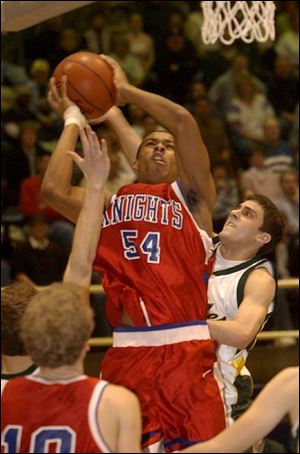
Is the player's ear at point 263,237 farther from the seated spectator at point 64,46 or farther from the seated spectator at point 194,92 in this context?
the seated spectator at point 64,46

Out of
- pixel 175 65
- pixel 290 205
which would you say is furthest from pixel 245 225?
pixel 175 65

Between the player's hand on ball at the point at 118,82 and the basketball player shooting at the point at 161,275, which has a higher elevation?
the player's hand on ball at the point at 118,82

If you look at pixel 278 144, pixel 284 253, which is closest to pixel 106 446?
pixel 284 253

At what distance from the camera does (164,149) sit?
21.2ft

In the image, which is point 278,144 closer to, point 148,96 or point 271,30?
point 271,30

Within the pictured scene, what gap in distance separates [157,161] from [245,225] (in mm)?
583

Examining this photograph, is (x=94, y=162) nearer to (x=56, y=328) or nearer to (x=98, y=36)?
(x=56, y=328)

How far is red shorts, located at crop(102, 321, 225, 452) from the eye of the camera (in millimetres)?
5746

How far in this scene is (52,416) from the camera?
4508mm

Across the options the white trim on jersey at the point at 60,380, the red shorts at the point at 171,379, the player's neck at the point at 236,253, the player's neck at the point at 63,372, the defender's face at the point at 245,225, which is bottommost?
the red shorts at the point at 171,379

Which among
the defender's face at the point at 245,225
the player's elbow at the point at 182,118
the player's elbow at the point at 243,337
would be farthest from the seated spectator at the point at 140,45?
the player's elbow at the point at 243,337

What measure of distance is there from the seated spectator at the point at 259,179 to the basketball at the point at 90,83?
547cm

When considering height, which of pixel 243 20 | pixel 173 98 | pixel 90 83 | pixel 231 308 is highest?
pixel 243 20

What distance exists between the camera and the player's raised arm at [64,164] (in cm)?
573
